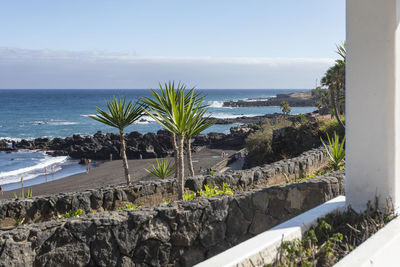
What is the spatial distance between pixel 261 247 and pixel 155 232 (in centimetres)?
254

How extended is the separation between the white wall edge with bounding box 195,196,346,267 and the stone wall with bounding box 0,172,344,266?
6.83 ft

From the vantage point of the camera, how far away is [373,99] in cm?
368

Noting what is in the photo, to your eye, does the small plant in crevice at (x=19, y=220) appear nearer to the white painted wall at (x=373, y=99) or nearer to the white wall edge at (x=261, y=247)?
the white wall edge at (x=261, y=247)

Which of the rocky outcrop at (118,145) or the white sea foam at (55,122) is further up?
the white sea foam at (55,122)

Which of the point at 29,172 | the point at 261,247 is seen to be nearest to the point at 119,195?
the point at 261,247

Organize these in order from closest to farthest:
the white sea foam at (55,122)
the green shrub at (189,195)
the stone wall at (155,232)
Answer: the stone wall at (155,232) < the green shrub at (189,195) < the white sea foam at (55,122)

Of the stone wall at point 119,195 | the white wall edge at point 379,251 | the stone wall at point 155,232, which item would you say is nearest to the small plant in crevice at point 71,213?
the stone wall at point 119,195

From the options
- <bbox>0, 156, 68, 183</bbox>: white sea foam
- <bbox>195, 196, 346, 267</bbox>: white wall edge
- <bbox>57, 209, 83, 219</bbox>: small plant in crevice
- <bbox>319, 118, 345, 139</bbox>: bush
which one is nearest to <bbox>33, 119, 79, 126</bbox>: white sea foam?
<bbox>0, 156, 68, 183</bbox>: white sea foam

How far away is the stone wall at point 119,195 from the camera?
6.77m

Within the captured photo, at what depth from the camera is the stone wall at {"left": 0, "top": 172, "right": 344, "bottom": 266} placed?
14.9ft

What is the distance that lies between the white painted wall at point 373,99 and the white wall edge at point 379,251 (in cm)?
71

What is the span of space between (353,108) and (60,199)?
506 cm

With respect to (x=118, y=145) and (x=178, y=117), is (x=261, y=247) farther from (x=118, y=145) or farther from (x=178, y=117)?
(x=118, y=145)

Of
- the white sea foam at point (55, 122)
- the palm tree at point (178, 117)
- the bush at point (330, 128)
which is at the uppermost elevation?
the palm tree at point (178, 117)
